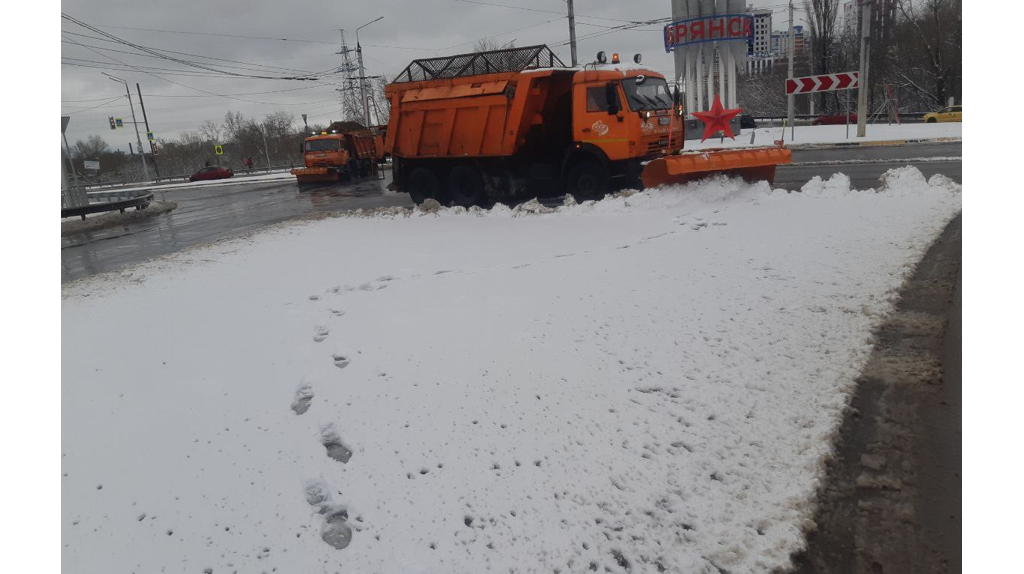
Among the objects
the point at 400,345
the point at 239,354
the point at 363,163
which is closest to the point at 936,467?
the point at 400,345

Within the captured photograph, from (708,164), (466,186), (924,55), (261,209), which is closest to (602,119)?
(708,164)

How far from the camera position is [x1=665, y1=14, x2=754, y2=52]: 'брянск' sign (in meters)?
Result: 28.3

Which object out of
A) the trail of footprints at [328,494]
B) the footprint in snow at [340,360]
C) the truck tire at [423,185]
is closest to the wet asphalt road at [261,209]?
the truck tire at [423,185]

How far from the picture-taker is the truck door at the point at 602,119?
36.1ft

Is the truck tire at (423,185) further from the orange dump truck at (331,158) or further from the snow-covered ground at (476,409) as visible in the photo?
the orange dump truck at (331,158)

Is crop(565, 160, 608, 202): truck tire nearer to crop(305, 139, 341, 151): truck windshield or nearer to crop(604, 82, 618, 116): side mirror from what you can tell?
crop(604, 82, 618, 116): side mirror

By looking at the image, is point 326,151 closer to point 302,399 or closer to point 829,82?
point 829,82

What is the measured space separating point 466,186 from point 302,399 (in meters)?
10.1

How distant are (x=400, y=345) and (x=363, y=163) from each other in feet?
80.7

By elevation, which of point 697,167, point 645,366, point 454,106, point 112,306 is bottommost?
point 645,366

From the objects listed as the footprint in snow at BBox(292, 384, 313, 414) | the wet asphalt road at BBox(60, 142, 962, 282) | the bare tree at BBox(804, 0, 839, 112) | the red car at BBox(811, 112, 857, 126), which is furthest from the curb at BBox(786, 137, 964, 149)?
the bare tree at BBox(804, 0, 839, 112)

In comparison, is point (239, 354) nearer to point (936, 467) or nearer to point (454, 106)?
point (936, 467)

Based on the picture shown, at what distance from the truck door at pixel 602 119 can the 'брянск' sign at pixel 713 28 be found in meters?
20.6

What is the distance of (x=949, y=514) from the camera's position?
2.59 m
